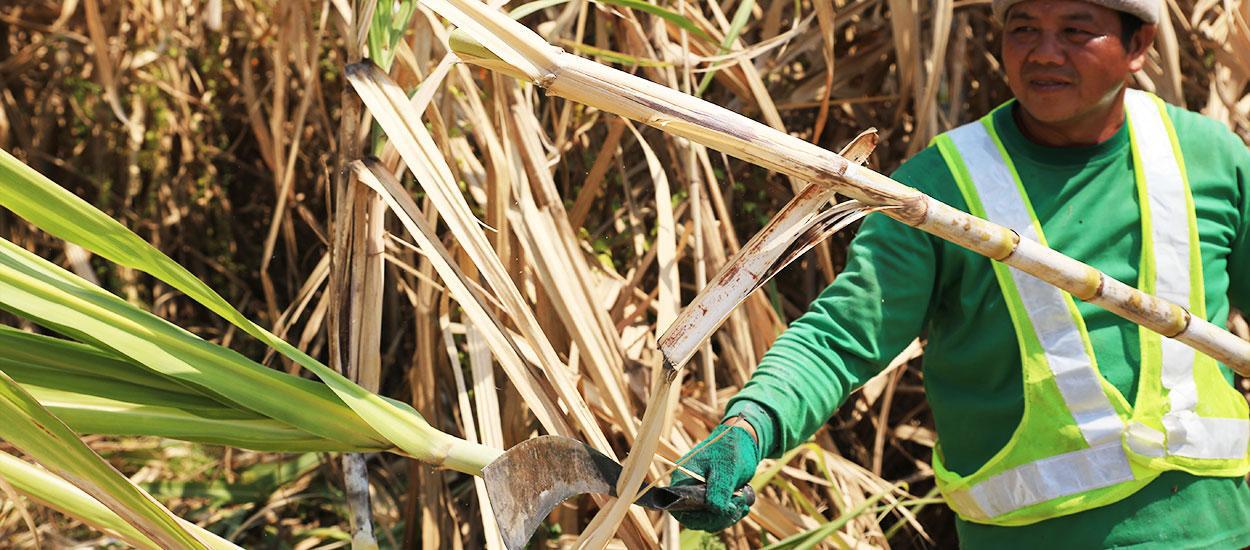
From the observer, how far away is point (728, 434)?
130 cm

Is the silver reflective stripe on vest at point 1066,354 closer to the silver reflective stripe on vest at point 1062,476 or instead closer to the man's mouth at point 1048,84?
the silver reflective stripe on vest at point 1062,476

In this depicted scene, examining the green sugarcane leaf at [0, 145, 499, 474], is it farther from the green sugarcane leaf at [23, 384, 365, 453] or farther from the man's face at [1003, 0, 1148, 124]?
the man's face at [1003, 0, 1148, 124]

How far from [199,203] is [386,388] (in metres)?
0.67

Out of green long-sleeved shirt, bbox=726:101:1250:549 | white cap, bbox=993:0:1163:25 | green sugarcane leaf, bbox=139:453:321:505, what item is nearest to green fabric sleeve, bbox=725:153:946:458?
green long-sleeved shirt, bbox=726:101:1250:549

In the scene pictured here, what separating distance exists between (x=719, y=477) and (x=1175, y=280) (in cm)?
70

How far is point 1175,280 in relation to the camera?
5.22 feet

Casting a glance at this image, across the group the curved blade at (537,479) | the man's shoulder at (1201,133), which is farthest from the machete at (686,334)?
the man's shoulder at (1201,133)

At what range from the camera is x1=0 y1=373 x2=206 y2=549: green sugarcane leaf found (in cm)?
95

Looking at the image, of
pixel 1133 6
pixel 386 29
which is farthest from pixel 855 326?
pixel 386 29

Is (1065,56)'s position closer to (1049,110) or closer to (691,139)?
(1049,110)

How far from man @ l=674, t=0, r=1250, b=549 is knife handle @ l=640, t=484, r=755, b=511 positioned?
293mm

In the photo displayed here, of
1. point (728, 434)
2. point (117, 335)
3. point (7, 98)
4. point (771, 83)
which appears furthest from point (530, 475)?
point (7, 98)

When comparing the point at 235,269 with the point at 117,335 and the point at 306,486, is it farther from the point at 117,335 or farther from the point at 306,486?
the point at 117,335

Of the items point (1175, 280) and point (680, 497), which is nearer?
point (680, 497)
